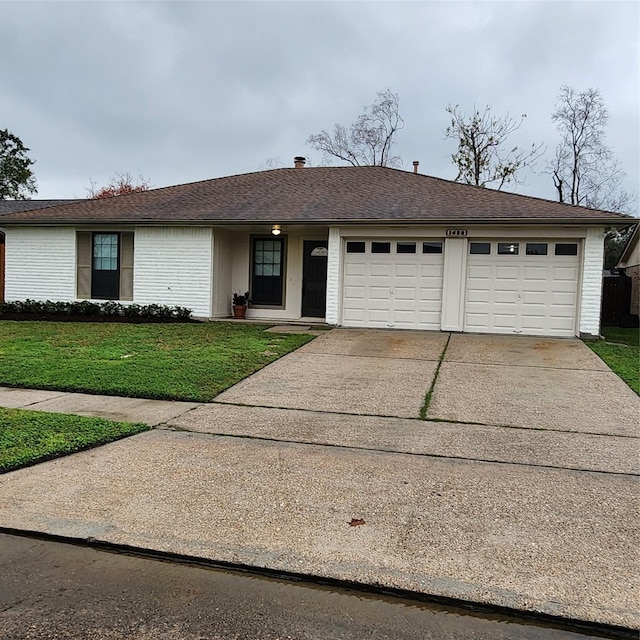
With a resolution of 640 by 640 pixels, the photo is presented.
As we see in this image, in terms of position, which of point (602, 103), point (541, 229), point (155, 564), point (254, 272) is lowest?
point (155, 564)

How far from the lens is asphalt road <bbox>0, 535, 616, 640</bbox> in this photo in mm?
2260

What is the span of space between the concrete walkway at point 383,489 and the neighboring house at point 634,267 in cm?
1321

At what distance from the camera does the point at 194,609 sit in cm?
242

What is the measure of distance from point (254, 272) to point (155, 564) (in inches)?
502

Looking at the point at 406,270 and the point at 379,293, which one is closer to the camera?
the point at 406,270

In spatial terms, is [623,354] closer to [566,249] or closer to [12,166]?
[566,249]

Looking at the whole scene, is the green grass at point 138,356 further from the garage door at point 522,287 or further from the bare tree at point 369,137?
the bare tree at point 369,137

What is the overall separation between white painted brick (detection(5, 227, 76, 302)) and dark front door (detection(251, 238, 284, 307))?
5.09m

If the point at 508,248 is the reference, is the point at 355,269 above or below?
below

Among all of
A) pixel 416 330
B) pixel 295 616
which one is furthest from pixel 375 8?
pixel 295 616

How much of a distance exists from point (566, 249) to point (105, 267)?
12029mm

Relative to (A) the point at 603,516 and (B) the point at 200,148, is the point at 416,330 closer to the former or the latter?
(A) the point at 603,516

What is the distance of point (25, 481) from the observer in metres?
3.85

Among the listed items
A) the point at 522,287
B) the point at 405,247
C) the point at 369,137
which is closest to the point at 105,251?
the point at 405,247
